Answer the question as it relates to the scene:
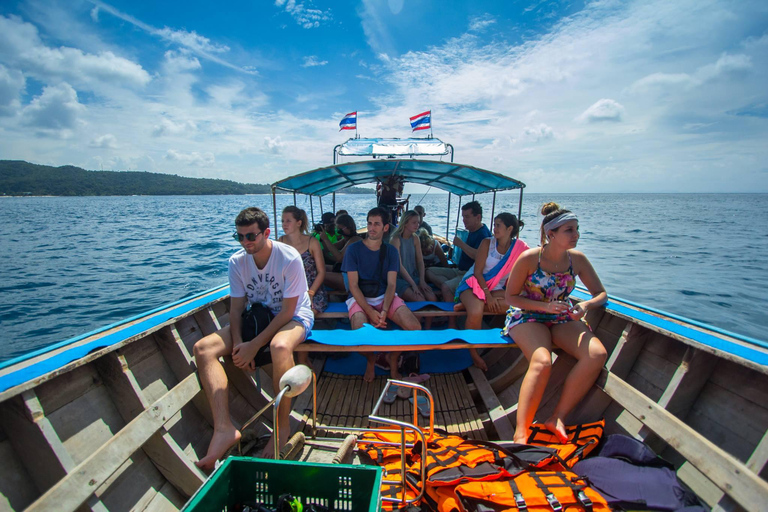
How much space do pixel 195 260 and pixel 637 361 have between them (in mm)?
17656

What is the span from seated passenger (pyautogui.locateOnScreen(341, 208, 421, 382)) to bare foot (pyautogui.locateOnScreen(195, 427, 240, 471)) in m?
1.70

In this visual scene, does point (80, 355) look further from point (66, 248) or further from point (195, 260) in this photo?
point (66, 248)

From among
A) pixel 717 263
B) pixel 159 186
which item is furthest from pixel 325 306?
pixel 159 186

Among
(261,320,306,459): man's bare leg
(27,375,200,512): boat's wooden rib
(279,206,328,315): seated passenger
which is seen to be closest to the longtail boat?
(27,375,200,512): boat's wooden rib

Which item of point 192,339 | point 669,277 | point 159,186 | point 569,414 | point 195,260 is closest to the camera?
point 569,414

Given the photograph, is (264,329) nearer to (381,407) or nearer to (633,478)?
(381,407)

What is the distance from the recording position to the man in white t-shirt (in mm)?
2863

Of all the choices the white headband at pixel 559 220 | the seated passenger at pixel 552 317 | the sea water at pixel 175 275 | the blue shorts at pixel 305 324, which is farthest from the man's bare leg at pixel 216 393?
the sea water at pixel 175 275

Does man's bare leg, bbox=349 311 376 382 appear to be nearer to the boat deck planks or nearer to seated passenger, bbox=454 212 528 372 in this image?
the boat deck planks

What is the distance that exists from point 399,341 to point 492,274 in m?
1.70

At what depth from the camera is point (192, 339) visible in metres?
3.61

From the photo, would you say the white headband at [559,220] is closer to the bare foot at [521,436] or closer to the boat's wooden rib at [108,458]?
the bare foot at [521,436]

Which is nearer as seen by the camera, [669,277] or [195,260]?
[669,277]

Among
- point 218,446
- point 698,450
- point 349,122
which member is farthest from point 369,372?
point 349,122
